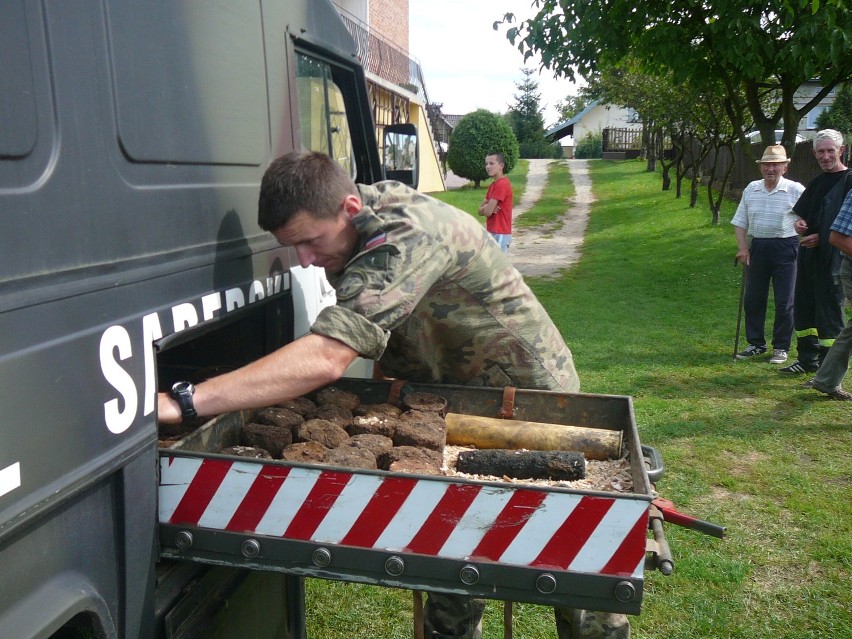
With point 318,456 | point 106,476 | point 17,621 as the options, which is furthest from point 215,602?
point 17,621

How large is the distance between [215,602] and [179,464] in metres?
0.50

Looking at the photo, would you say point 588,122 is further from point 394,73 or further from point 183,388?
point 183,388

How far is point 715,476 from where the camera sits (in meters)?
5.25

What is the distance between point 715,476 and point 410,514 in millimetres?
3995

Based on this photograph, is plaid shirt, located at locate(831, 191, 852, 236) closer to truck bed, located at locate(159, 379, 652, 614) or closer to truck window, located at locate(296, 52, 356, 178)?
truck window, located at locate(296, 52, 356, 178)

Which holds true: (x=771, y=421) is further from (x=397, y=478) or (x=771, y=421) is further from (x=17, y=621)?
(x=17, y=621)

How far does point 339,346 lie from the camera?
217 cm

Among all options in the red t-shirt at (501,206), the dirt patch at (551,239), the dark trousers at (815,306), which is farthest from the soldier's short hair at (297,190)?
the dirt patch at (551,239)

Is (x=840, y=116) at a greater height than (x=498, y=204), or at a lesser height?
greater

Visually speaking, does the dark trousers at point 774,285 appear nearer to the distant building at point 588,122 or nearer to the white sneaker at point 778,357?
the white sneaker at point 778,357

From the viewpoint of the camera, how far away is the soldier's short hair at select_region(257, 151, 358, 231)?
2.22m

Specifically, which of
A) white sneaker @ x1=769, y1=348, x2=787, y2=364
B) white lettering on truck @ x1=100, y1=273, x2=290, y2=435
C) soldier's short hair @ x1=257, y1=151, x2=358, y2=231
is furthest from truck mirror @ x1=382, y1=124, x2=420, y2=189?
white sneaker @ x1=769, y1=348, x2=787, y2=364

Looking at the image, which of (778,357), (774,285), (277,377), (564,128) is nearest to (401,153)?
(277,377)

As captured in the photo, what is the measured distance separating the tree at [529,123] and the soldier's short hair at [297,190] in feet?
158
